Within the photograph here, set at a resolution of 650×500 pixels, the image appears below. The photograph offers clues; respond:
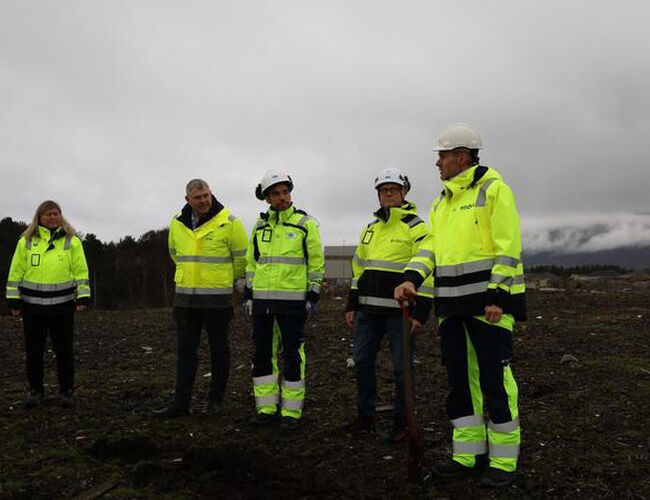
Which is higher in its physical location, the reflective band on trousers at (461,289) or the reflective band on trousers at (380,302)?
the reflective band on trousers at (461,289)

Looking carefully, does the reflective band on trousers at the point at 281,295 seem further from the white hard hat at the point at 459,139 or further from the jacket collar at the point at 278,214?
the white hard hat at the point at 459,139

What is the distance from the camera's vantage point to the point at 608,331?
31.4 ft

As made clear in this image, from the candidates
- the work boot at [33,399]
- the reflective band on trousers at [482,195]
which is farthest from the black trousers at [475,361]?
the work boot at [33,399]

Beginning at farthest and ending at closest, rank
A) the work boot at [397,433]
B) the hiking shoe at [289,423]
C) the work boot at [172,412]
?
the work boot at [172,412], the hiking shoe at [289,423], the work boot at [397,433]

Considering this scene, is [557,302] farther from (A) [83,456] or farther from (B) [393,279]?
(A) [83,456]

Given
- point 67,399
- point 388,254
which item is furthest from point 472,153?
point 67,399

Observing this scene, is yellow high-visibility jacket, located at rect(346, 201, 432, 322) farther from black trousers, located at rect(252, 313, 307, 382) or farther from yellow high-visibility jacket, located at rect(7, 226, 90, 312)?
yellow high-visibility jacket, located at rect(7, 226, 90, 312)

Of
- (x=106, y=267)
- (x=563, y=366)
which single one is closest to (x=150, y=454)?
(x=563, y=366)

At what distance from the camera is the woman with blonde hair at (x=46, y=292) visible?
5980 millimetres

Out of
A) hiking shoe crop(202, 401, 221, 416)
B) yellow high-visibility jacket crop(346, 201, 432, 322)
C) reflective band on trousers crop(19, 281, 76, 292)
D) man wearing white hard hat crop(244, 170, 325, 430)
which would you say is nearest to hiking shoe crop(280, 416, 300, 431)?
man wearing white hard hat crop(244, 170, 325, 430)

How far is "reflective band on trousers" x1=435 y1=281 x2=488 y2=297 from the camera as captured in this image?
12.3 feet

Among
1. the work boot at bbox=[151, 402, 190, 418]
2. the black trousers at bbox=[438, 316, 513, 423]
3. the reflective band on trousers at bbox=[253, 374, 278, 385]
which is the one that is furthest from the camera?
the work boot at bbox=[151, 402, 190, 418]

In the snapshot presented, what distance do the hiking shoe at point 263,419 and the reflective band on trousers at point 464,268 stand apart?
89.5 inches

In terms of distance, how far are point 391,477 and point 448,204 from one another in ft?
6.28
